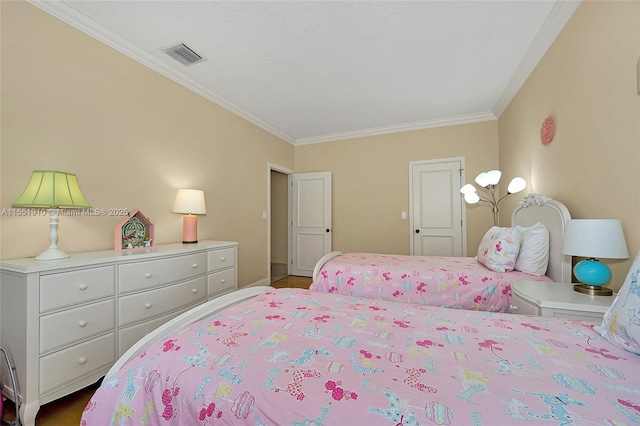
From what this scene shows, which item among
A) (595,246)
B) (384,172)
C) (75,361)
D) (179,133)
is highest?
(179,133)

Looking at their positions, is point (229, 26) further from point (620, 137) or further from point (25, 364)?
point (620, 137)

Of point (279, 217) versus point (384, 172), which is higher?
point (384, 172)

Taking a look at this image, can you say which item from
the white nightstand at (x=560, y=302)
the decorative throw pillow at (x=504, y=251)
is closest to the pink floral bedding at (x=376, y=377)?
the white nightstand at (x=560, y=302)

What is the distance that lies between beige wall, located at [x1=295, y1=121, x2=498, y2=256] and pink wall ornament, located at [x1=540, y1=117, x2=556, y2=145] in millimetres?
1684

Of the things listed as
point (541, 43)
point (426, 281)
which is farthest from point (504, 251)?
point (541, 43)

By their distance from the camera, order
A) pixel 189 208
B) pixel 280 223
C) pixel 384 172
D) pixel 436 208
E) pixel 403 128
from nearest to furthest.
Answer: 1. pixel 189 208
2. pixel 436 208
3. pixel 403 128
4. pixel 384 172
5. pixel 280 223

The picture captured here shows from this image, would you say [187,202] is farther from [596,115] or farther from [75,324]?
[596,115]

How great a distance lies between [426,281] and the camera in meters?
2.39

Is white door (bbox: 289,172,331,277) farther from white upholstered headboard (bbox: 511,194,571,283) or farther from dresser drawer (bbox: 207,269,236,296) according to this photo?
white upholstered headboard (bbox: 511,194,571,283)

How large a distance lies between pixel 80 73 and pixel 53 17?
0.36 meters

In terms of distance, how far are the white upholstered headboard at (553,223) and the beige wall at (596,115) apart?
0.32ft

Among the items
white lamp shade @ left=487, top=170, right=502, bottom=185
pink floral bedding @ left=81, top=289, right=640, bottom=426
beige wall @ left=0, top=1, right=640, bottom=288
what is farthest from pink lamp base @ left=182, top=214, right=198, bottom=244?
white lamp shade @ left=487, top=170, right=502, bottom=185

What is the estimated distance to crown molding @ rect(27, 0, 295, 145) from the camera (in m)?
1.90

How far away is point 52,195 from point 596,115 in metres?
3.34
